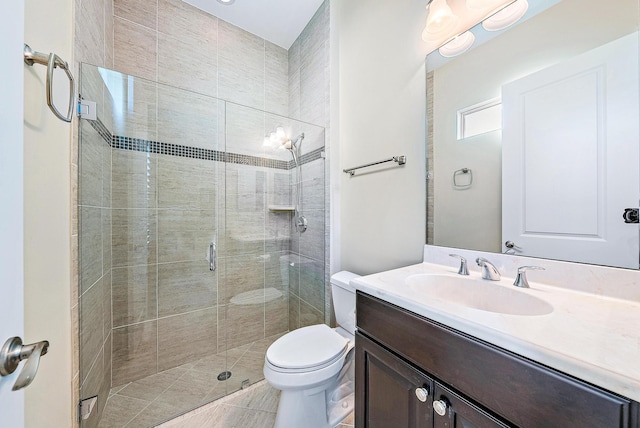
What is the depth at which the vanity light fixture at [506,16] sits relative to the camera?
928 millimetres

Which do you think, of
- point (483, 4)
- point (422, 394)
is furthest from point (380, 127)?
point (422, 394)

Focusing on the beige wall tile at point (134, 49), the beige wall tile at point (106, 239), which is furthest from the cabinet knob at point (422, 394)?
the beige wall tile at point (134, 49)

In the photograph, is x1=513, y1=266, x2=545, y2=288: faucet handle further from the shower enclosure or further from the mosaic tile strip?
the mosaic tile strip

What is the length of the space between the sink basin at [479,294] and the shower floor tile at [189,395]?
3.92 feet

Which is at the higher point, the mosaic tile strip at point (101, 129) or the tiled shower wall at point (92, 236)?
the mosaic tile strip at point (101, 129)

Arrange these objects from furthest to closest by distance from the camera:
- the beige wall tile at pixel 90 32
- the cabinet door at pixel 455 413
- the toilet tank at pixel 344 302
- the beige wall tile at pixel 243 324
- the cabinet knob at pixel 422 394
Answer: the beige wall tile at pixel 243 324, the toilet tank at pixel 344 302, the beige wall tile at pixel 90 32, the cabinet knob at pixel 422 394, the cabinet door at pixel 455 413

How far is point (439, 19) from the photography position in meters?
1.13

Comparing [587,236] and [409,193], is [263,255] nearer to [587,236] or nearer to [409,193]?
[409,193]

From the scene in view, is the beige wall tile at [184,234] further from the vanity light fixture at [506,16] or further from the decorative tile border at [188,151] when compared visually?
the vanity light fixture at [506,16]

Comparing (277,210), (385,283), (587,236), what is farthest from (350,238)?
(587,236)

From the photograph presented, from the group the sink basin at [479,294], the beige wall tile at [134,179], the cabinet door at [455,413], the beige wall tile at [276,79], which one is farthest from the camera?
the beige wall tile at [276,79]

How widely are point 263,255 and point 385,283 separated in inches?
54.7

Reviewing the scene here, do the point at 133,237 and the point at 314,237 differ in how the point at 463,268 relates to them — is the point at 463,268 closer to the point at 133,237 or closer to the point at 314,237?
the point at 314,237

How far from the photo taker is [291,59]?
230 cm
